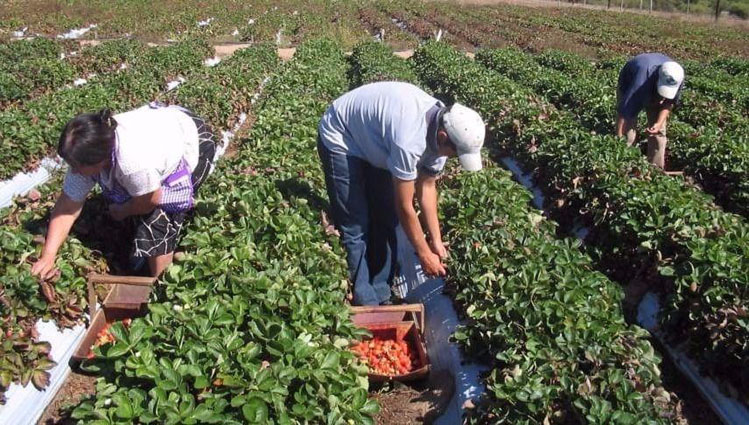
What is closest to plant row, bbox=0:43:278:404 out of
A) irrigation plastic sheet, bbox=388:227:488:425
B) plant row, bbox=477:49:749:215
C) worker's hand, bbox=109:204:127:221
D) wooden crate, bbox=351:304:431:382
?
worker's hand, bbox=109:204:127:221

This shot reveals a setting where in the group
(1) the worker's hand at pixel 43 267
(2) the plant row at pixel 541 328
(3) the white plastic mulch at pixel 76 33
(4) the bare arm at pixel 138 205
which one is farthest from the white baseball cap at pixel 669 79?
(3) the white plastic mulch at pixel 76 33

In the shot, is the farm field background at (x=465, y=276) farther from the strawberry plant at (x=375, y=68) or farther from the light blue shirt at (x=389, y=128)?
the strawberry plant at (x=375, y=68)

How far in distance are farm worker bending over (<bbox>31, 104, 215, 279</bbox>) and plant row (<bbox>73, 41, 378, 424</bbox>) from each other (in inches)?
10.5

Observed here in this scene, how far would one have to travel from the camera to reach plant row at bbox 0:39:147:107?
1160 cm

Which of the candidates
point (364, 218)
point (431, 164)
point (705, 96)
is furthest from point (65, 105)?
point (705, 96)

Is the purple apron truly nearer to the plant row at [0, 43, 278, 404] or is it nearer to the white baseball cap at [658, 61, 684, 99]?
the plant row at [0, 43, 278, 404]

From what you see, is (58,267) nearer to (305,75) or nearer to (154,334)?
(154,334)

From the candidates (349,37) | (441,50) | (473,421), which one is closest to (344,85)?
(441,50)

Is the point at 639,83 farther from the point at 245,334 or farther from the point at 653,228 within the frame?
the point at 245,334

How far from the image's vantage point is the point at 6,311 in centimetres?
398

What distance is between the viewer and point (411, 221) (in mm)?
3771

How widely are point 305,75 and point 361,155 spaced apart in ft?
24.1

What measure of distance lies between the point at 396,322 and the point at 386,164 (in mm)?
1158

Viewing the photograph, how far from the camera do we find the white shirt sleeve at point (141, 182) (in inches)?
151
